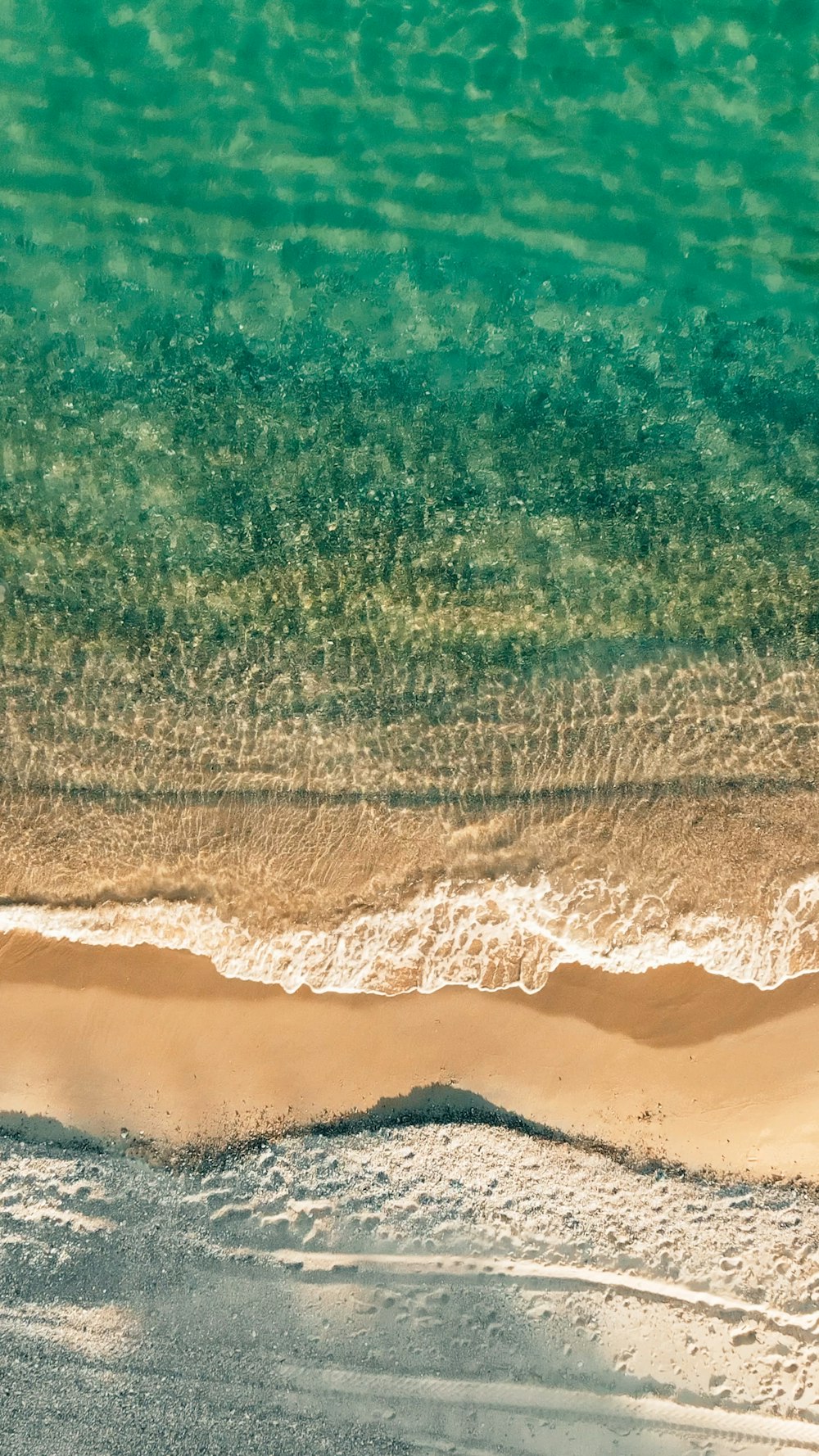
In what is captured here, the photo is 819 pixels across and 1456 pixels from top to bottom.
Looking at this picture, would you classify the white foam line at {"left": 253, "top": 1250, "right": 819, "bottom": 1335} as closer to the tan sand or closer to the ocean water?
the tan sand

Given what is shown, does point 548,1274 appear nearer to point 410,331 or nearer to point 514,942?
point 514,942

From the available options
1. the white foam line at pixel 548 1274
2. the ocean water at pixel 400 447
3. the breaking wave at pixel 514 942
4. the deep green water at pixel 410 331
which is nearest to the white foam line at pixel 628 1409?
the white foam line at pixel 548 1274

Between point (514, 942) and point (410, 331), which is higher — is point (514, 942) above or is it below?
below

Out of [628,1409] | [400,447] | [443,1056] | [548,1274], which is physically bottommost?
[628,1409]

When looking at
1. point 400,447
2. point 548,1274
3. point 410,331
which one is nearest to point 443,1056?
point 548,1274

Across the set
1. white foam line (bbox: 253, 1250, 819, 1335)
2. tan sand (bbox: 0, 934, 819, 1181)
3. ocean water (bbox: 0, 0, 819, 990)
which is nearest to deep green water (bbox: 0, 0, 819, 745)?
ocean water (bbox: 0, 0, 819, 990)

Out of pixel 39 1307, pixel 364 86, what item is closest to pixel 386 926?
pixel 39 1307

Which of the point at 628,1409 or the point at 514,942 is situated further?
the point at 514,942
